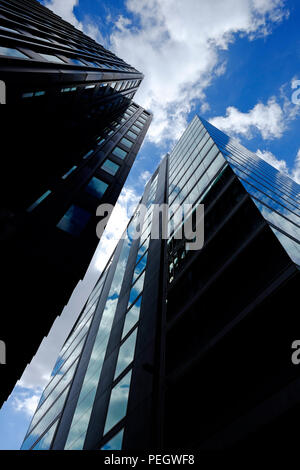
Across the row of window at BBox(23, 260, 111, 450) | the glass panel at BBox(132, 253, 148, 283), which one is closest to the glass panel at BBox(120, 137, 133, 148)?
the glass panel at BBox(132, 253, 148, 283)

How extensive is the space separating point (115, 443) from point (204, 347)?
240 inches

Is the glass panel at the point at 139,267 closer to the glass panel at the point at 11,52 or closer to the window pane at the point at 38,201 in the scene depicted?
the window pane at the point at 38,201

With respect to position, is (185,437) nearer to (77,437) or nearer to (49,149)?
(77,437)

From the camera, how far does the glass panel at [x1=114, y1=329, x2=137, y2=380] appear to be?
11422 millimetres

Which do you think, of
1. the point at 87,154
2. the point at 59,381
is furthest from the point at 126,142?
the point at 59,381

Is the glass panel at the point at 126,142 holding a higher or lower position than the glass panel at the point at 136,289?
higher

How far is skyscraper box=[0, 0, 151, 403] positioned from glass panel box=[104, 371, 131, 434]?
14.0 feet

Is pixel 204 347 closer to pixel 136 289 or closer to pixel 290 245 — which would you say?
pixel 136 289

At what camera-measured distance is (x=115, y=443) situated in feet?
28.5

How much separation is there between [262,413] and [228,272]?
7.00 metres

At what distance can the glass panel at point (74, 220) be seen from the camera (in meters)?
9.55

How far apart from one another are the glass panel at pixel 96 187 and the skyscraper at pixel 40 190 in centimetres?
7

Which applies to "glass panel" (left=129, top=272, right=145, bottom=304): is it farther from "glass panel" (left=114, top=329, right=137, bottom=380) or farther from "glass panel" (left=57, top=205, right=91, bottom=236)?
"glass panel" (left=57, top=205, right=91, bottom=236)

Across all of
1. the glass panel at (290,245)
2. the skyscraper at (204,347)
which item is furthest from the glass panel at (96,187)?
the glass panel at (290,245)
